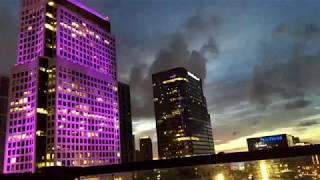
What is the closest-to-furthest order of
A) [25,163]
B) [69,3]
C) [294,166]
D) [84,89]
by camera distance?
[294,166] < [25,163] < [84,89] < [69,3]

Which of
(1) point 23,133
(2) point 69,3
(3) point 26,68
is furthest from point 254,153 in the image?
(2) point 69,3

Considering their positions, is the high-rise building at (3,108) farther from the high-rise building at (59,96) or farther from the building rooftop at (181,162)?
the building rooftop at (181,162)

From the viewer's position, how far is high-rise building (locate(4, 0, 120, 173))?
154250mm

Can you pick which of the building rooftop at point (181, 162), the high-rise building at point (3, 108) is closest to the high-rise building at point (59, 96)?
the high-rise building at point (3, 108)

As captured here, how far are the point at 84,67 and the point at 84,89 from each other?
1344 cm

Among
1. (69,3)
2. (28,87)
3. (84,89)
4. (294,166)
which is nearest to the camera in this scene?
(294,166)

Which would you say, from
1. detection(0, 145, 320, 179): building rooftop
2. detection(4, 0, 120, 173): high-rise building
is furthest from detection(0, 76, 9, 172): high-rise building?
detection(0, 145, 320, 179): building rooftop

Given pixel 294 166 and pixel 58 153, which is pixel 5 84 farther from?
pixel 294 166

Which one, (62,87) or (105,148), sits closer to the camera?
(62,87)

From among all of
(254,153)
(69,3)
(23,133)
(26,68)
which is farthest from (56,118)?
(254,153)

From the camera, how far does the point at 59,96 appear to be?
16175cm

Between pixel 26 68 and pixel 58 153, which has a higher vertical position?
pixel 26 68

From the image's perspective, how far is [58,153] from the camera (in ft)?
502

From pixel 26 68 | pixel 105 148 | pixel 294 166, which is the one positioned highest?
pixel 26 68
